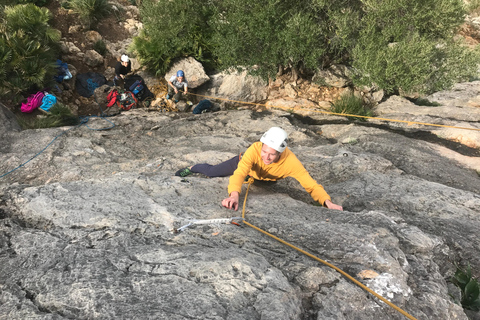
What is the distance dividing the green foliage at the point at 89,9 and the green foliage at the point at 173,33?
3542 mm

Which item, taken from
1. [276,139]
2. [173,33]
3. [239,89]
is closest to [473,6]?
[239,89]

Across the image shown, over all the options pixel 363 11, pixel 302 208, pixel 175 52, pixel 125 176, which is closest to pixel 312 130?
pixel 363 11

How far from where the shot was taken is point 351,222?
10.3 feet

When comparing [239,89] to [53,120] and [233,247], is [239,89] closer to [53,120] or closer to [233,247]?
[53,120]

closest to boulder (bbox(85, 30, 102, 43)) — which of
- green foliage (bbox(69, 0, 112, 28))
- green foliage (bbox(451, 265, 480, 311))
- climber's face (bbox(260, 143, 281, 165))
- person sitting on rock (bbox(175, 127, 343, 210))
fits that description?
green foliage (bbox(69, 0, 112, 28))

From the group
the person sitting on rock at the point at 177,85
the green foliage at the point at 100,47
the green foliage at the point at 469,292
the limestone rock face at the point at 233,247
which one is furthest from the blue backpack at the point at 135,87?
the green foliage at the point at 469,292

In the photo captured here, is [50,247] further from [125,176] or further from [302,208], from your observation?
[302,208]

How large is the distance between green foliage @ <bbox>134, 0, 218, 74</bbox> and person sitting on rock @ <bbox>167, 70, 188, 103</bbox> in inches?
50.5

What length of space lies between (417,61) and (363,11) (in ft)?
8.79

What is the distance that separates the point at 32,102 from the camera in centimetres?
856

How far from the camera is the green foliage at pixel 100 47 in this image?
13.0 meters

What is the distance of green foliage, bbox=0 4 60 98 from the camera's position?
27.0 ft

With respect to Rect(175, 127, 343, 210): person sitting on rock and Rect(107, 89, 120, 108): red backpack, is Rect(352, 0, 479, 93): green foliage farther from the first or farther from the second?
→ Rect(107, 89, 120, 108): red backpack

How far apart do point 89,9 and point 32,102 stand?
7.54 m
